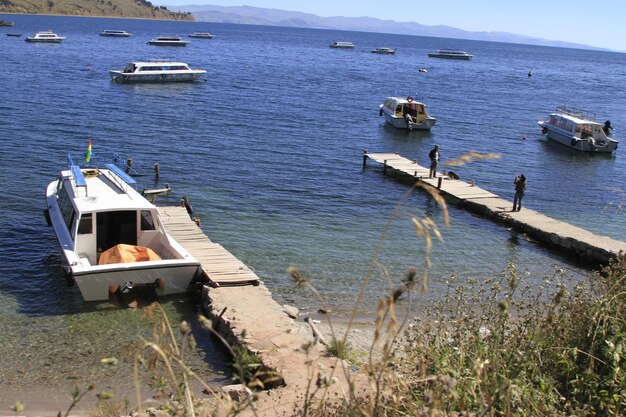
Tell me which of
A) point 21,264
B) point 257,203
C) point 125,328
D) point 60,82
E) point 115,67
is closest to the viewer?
point 125,328

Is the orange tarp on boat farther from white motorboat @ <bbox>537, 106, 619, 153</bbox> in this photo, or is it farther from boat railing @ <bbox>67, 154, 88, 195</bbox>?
white motorboat @ <bbox>537, 106, 619, 153</bbox>

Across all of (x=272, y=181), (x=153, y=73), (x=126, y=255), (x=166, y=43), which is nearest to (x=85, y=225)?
(x=126, y=255)

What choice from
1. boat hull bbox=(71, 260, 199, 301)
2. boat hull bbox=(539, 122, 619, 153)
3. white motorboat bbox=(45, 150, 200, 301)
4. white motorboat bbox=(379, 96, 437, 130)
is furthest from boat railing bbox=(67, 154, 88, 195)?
boat hull bbox=(539, 122, 619, 153)

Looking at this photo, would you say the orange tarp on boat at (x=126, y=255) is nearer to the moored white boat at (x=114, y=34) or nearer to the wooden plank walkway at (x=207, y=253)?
the wooden plank walkway at (x=207, y=253)

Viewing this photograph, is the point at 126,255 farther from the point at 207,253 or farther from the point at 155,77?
the point at 155,77

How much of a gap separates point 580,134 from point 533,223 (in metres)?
27.5

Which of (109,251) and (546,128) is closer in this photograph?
(109,251)

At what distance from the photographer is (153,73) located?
7694cm

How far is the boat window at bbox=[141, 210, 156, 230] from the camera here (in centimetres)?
2044

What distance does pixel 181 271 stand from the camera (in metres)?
18.8

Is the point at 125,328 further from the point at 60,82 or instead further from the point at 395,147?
the point at 60,82

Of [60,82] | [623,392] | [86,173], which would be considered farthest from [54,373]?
[60,82]

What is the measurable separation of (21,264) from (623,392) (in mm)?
18714

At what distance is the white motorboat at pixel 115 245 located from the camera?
18344 mm
